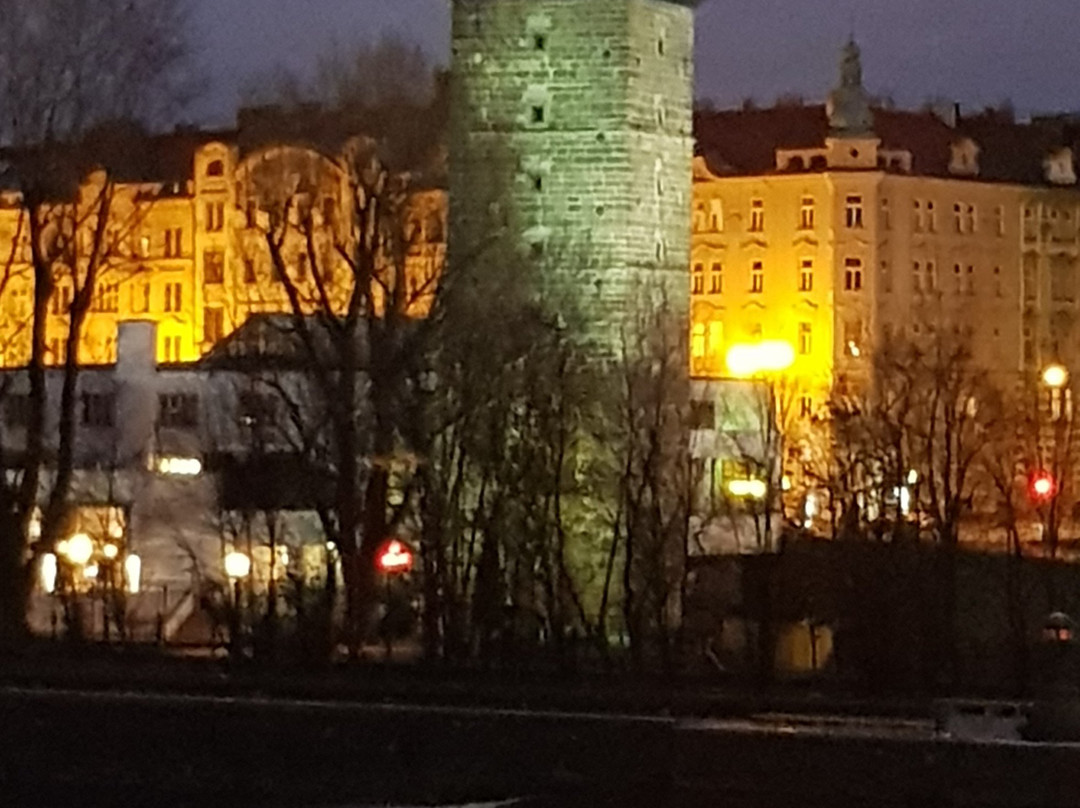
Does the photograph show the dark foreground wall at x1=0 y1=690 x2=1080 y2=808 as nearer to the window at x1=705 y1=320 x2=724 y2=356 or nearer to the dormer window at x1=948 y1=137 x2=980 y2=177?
the window at x1=705 y1=320 x2=724 y2=356

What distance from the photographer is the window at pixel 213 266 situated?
109 metres

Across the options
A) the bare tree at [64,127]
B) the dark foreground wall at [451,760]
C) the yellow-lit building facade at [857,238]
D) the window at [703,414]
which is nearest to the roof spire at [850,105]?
the yellow-lit building facade at [857,238]

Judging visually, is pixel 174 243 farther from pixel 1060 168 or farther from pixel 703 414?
pixel 703 414

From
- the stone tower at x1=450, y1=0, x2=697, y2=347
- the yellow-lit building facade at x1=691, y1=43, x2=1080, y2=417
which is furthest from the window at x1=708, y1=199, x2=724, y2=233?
the stone tower at x1=450, y1=0, x2=697, y2=347

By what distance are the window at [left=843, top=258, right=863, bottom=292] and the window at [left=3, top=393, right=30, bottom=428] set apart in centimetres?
5263

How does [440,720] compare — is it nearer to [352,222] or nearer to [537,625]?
[537,625]

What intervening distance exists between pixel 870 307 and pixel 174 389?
37442 mm

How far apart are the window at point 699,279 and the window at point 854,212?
4597mm

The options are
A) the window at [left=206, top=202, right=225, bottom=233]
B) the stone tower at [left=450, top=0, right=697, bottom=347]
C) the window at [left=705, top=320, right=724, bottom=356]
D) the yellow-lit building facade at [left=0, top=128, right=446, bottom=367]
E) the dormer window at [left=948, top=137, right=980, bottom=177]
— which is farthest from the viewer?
the dormer window at [left=948, top=137, right=980, bottom=177]

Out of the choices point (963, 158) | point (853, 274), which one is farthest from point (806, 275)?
point (963, 158)

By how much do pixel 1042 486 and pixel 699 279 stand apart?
55.4 m

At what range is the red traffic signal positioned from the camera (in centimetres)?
5794

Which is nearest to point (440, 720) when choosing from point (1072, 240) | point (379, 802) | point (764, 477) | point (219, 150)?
point (379, 802)

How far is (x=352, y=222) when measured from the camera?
6806cm
